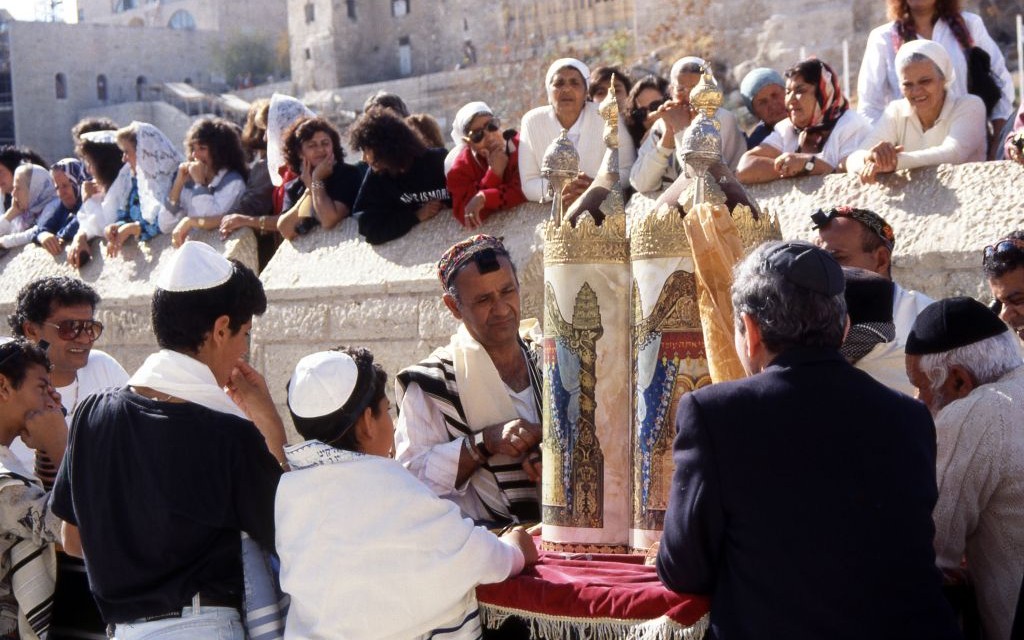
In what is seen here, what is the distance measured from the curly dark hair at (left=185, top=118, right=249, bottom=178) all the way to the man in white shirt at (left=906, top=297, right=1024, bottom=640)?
485cm

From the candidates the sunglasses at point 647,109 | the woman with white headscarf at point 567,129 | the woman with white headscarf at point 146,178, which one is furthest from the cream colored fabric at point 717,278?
the woman with white headscarf at point 146,178

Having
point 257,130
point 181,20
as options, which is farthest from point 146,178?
point 181,20

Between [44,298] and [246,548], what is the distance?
2115 mm

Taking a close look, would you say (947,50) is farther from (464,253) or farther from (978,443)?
(978,443)

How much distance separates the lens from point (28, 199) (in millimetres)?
8789

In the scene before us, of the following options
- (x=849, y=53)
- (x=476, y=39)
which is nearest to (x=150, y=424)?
(x=849, y=53)

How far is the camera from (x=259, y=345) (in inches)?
265

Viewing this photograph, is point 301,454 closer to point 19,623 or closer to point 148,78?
point 19,623

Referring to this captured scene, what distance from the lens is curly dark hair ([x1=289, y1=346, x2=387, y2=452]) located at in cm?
298

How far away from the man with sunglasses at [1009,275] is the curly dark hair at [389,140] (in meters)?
3.00

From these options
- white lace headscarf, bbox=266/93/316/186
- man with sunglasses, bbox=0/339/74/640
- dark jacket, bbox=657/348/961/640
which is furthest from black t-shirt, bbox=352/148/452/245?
dark jacket, bbox=657/348/961/640

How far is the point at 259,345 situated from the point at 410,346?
1.02 metres

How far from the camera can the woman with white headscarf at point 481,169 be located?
5867mm

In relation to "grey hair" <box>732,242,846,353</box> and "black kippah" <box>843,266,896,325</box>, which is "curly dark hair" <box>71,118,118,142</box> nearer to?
"black kippah" <box>843,266,896,325</box>
